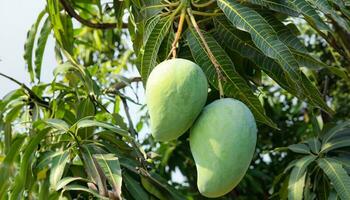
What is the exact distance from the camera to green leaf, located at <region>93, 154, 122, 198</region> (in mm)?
1496

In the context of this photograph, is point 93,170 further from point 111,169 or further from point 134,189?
point 134,189

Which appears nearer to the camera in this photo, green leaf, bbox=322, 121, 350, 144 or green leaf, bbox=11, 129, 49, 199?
green leaf, bbox=11, 129, 49, 199

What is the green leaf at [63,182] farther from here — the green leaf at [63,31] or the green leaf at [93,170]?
the green leaf at [63,31]

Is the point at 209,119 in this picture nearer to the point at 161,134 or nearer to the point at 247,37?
the point at 161,134

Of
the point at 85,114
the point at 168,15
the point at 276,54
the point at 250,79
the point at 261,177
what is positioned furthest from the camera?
the point at 261,177

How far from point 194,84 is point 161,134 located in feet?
0.31

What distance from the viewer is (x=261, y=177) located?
3.29 metres

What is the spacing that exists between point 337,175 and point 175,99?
81 cm

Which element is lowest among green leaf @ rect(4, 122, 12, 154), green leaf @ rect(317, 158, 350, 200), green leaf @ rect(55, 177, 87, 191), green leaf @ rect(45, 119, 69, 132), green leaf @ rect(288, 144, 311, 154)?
green leaf @ rect(288, 144, 311, 154)

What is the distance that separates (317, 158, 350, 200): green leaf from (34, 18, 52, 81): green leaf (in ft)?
2.84

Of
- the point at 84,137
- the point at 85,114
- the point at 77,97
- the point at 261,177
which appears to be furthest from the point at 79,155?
the point at 261,177

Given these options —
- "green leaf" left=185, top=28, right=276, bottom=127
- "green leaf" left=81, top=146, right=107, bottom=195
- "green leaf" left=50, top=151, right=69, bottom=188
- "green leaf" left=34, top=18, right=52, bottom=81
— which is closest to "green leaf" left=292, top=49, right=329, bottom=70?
"green leaf" left=185, top=28, right=276, bottom=127

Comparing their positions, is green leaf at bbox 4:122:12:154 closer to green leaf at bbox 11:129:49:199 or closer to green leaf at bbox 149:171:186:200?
green leaf at bbox 11:129:49:199

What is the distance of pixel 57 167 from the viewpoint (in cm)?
163
